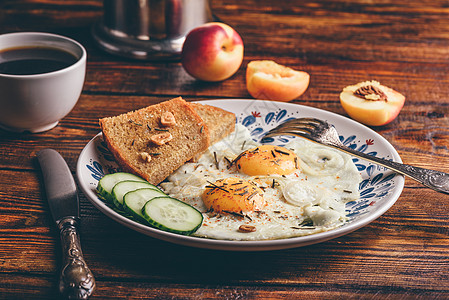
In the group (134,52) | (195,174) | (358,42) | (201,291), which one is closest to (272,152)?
(195,174)

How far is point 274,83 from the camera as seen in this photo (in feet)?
9.45

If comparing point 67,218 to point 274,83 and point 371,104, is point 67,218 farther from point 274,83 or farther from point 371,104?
point 371,104

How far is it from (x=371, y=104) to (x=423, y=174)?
2.64 ft

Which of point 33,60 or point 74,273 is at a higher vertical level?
point 33,60

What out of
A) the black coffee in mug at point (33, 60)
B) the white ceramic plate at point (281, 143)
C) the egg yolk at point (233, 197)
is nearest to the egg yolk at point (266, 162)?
the egg yolk at point (233, 197)

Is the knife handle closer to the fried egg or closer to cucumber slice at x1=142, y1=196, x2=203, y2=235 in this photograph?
cucumber slice at x1=142, y1=196, x2=203, y2=235

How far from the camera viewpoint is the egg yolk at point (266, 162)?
209 cm

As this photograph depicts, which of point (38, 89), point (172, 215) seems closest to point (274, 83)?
point (38, 89)

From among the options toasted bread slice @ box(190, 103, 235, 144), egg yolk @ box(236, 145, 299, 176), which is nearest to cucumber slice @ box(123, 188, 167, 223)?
egg yolk @ box(236, 145, 299, 176)

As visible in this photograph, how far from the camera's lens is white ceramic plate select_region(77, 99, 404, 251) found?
5.17 feet

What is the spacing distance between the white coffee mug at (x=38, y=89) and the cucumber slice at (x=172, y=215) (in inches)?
36.6

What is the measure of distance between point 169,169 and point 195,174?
0.39 ft

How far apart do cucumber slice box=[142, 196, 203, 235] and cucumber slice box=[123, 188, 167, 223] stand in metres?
0.04

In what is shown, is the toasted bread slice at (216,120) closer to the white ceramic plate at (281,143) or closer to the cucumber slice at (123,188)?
the white ceramic plate at (281,143)
